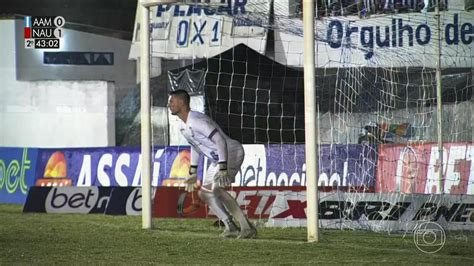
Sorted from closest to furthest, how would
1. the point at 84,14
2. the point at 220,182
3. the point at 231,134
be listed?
the point at 220,182 < the point at 231,134 < the point at 84,14

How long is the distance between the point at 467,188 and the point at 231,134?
6700mm

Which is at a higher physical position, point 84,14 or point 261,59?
point 84,14

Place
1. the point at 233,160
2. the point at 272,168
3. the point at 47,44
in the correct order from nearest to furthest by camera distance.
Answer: the point at 233,160
the point at 272,168
the point at 47,44

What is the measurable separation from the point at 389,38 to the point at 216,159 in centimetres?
929

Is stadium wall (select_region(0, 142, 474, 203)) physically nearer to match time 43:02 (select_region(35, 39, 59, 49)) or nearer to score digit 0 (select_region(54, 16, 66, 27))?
match time 43:02 (select_region(35, 39, 59, 49))

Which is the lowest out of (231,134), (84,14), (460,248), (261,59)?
(460,248)

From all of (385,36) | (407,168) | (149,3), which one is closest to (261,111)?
(385,36)

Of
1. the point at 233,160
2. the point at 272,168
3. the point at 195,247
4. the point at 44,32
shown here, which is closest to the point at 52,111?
the point at 44,32

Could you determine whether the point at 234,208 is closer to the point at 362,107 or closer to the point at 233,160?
the point at 233,160

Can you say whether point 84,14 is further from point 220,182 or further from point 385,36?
point 220,182

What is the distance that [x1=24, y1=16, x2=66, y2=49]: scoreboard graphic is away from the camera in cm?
2950

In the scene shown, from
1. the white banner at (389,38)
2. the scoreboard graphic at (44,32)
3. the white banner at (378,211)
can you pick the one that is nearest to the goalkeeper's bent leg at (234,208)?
the white banner at (378,211)

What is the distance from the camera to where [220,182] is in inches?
562

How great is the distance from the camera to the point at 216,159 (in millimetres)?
14500
